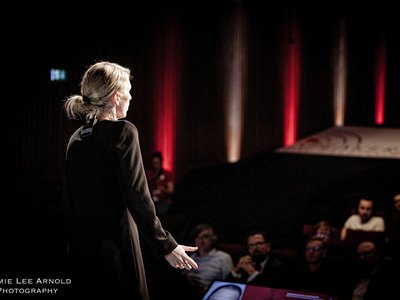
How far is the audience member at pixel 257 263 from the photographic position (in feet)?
12.0

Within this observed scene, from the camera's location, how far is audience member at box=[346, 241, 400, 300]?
3.08m

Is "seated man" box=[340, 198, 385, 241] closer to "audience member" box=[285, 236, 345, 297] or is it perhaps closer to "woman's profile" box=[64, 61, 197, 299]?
"audience member" box=[285, 236, 345, 297]

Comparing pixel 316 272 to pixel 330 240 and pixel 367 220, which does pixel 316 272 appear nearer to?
pixel 330 240

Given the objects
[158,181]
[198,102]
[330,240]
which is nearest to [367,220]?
[330,240]

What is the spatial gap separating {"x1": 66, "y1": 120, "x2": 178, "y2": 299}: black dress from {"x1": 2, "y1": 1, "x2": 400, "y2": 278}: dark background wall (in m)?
1.58

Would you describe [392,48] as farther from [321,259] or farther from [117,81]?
[117,81]

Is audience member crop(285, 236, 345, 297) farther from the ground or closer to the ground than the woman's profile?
closer to the ground

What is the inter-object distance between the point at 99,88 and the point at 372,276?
2434 mm

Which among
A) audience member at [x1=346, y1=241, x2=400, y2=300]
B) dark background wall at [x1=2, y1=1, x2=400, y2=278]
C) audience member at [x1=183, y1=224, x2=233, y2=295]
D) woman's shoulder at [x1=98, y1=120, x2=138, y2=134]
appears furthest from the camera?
dark background wall at [x1=2, y1=1, x2=400, y2=278]

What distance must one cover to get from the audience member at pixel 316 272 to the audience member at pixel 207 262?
0.45m

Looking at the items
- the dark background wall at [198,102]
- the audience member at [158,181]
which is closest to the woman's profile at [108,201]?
the dark background wall at [198,102]

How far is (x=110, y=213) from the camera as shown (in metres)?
1.36

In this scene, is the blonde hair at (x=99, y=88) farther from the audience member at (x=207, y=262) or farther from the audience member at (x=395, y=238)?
the audience member at (x=395, y=238)

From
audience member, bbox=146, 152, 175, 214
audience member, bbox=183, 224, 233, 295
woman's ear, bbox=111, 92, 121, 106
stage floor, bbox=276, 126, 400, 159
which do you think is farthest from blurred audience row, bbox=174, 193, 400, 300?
stage floor, bbox=276, 126, 400, 159
